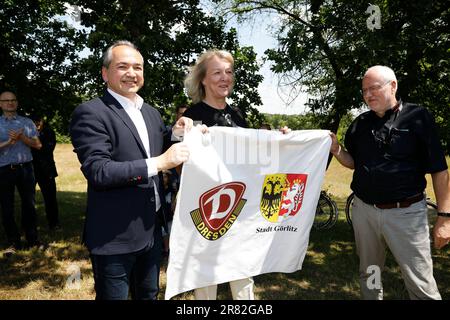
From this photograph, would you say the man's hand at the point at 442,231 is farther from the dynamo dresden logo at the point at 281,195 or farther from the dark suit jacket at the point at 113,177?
the dark suit jacket at the point at 113,177

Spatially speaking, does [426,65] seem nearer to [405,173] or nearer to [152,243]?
[405,173]

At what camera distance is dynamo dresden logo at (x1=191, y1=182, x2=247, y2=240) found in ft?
9.76

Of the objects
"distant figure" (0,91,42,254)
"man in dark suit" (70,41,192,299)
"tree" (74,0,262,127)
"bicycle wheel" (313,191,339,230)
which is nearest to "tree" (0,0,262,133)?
"tree" (74,0,262,127)

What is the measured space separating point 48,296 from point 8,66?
5.11 metres

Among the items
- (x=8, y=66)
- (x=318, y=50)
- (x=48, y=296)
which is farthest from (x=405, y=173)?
(x=8, y=66)

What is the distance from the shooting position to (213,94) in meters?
3.10

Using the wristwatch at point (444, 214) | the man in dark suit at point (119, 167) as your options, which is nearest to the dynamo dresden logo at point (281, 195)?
the man in dark suit at point (119, 167)

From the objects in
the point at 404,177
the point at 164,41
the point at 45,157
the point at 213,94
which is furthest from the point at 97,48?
the point at 404,177

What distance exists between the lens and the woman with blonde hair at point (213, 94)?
121 inches

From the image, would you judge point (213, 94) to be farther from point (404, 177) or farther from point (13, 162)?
point (13, 162)

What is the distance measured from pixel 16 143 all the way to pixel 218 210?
4.55 metres

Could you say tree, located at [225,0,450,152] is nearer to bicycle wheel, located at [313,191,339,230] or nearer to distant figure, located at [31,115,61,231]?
bicycle wheel, located at [313,191,339,230]

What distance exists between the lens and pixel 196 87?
322 centimetres
